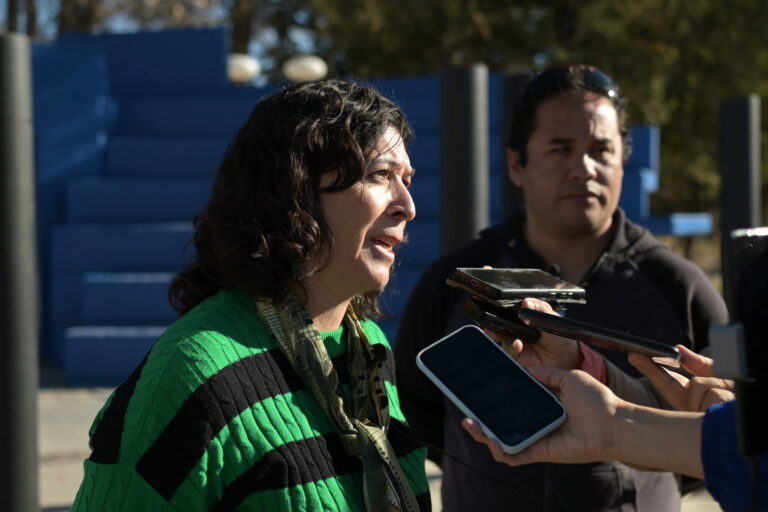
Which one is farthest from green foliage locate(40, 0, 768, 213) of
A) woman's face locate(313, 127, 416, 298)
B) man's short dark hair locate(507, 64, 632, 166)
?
woman's face locate(313, 127, 416, 298)

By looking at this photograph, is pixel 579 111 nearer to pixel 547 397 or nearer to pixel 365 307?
pixel 365 307

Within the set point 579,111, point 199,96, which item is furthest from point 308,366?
point 199,96

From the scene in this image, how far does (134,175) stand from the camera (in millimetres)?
9891

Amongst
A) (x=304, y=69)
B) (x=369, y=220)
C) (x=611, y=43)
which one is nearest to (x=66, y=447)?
(x=369, y=220)

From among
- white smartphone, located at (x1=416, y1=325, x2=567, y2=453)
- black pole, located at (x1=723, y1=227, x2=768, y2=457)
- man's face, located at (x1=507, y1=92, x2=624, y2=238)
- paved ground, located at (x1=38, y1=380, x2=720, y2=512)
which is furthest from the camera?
paved ground, located at (x1=38, y1=380, x2=720, y2=512)

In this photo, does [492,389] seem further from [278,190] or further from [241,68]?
[241,68]

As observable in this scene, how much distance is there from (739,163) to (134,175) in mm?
6590

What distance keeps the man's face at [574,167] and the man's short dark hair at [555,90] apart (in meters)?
0.02

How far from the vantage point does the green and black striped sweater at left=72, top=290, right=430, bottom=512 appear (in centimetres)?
173

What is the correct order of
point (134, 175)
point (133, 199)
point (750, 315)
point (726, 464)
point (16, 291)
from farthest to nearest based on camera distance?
1. point (134, 175)
2. point (133, 199)
3. point (16, 291)
4. point (726, 464)
5. point (750, 315)

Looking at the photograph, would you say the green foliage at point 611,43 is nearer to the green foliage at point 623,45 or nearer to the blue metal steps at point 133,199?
the green foliage at point 623,45

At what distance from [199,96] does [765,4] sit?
10728mm

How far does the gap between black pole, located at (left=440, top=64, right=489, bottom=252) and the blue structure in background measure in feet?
11.5

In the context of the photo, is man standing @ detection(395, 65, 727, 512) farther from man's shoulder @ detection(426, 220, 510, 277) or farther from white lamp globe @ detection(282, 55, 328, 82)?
white lamp globe @ detection(282, 55, 328, 82)
